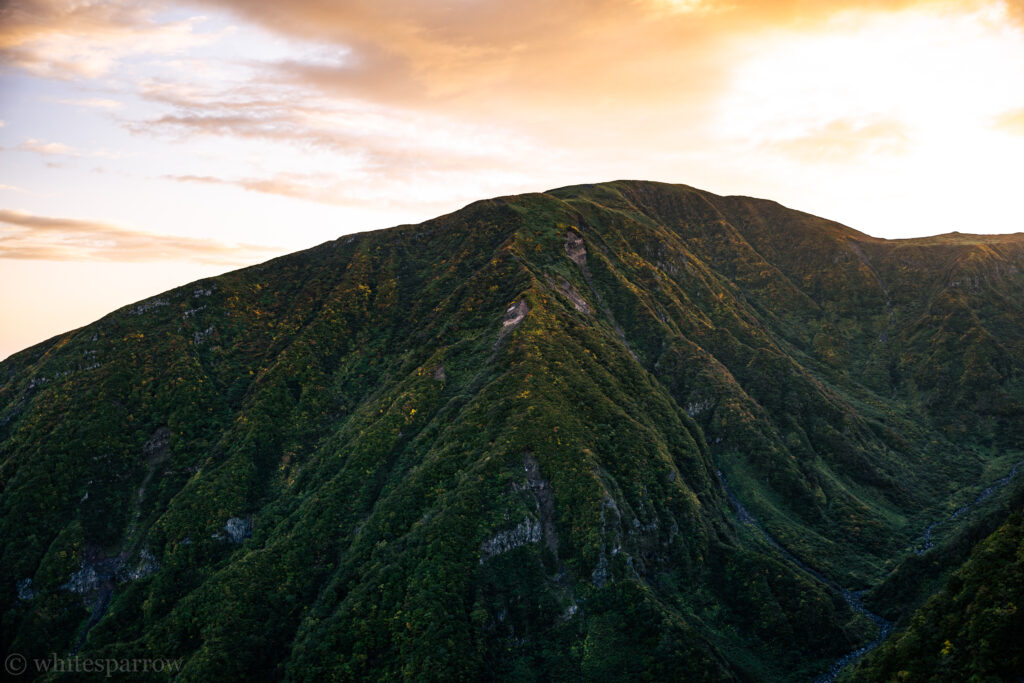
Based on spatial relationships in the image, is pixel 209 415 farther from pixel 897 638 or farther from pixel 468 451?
pixel 897 638

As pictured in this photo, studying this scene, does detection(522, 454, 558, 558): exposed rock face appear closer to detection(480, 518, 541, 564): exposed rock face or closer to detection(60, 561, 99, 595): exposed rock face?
detection(480, 518, 541, 564): exposed rock face

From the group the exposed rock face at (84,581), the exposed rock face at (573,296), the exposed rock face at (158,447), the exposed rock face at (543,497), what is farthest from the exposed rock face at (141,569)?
the exposed rock face at (573,296)

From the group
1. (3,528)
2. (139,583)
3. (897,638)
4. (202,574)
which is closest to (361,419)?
(202,574)

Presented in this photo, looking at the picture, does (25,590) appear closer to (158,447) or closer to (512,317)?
(158,447)

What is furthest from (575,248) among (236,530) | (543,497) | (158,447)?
(158,447)

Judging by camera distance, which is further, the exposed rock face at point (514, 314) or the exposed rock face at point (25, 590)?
the exposed rock face at point (514, 314)

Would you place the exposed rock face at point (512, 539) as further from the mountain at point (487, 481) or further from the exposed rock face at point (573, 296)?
the exposed rock face at point (573, 296)
